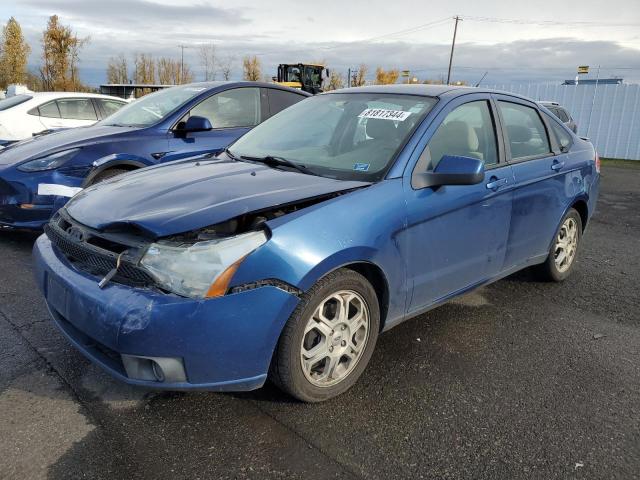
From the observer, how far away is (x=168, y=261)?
2.33 metres

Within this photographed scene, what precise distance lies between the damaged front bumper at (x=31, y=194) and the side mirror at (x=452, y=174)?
11.7 feet

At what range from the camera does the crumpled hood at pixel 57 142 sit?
5148 mm

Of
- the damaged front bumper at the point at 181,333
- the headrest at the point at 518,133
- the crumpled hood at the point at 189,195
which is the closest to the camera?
the damaged front bumper at the point at 181,333

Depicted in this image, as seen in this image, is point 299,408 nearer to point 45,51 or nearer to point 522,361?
point 522,361

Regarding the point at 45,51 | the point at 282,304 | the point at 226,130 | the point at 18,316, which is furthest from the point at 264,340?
the point at 45,51

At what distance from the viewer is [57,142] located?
533 cm

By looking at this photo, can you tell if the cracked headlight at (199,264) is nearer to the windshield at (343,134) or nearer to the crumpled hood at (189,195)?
the crumpled hood at (189,195)

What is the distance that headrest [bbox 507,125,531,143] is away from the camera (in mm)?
3895

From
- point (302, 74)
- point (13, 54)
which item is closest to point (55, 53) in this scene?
point (13, 54)

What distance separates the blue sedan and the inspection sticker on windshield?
13mm

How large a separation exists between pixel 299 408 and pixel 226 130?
4.08 metres

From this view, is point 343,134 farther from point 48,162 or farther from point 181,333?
point 48,162

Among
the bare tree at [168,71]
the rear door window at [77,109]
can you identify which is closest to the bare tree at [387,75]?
the bare tree at [168,71]

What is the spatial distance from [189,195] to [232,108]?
379cm
